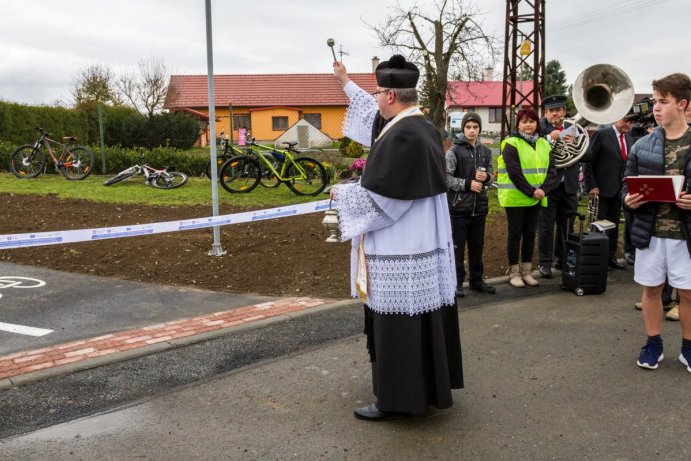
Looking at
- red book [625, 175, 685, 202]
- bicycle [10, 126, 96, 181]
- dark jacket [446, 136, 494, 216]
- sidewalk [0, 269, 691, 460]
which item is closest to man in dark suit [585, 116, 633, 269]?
dark jacket [446, 136, 494, 216]

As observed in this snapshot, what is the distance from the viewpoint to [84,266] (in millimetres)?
7297

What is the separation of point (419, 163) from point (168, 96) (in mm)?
37773

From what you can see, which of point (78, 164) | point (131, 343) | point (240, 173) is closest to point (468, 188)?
point (131, 343)

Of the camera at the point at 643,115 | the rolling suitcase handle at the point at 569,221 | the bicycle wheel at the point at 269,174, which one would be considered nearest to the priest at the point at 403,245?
the rolling suitcase handle at the point at 569,221

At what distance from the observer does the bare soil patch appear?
6.67 m

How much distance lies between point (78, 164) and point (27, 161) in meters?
1.15

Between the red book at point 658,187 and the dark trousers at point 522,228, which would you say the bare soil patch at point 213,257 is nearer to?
the dark trousers at point 522,228

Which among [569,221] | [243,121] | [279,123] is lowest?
[569,221]

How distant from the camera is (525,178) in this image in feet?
21.0

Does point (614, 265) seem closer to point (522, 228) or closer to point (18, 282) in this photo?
point (522, 228)

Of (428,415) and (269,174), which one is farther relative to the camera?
(269,174)

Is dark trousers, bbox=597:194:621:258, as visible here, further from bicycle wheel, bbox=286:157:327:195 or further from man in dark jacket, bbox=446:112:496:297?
bicycle wheel, bbox=286:157:327:195

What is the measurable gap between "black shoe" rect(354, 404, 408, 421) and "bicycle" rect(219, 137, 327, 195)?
8.44 metres

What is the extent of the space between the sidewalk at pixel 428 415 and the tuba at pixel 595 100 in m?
2.50
